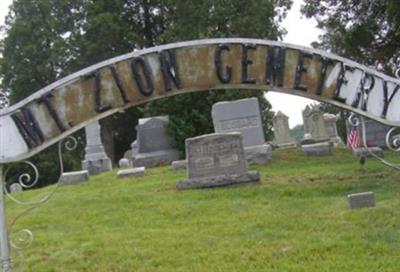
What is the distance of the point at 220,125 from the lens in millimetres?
16422

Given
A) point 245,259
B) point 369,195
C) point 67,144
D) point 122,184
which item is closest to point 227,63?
point 67,144

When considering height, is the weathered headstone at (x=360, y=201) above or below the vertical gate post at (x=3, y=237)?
below

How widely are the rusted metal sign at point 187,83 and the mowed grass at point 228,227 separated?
1.91 m

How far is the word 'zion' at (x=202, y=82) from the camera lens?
13.3ft

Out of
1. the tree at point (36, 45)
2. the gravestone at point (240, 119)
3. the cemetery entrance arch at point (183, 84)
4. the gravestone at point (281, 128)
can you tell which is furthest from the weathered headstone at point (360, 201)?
the tree at point (36, 45)

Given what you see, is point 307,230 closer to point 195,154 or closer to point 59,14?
point 195,154

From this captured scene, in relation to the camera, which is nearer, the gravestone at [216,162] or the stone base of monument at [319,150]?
the gravestone at [216,162]

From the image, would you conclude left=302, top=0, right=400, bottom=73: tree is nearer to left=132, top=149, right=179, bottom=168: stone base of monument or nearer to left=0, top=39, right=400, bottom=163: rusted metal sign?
left=132, top=149, right=179, bottom=168: stone base of monument

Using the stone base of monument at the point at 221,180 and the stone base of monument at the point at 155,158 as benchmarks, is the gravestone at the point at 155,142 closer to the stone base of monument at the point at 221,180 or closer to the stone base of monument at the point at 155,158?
the stone base of monument at the point at 155,158

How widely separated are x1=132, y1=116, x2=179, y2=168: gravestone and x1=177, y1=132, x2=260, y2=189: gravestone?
273 inches

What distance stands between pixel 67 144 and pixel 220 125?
485 inches

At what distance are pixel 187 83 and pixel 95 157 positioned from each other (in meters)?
16.9

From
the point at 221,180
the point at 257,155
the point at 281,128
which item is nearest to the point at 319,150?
the point at 257,155

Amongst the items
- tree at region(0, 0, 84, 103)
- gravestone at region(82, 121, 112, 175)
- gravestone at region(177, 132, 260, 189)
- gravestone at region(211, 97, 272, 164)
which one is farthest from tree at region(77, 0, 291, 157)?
gravestone at region(177, 132, 260, 189)
